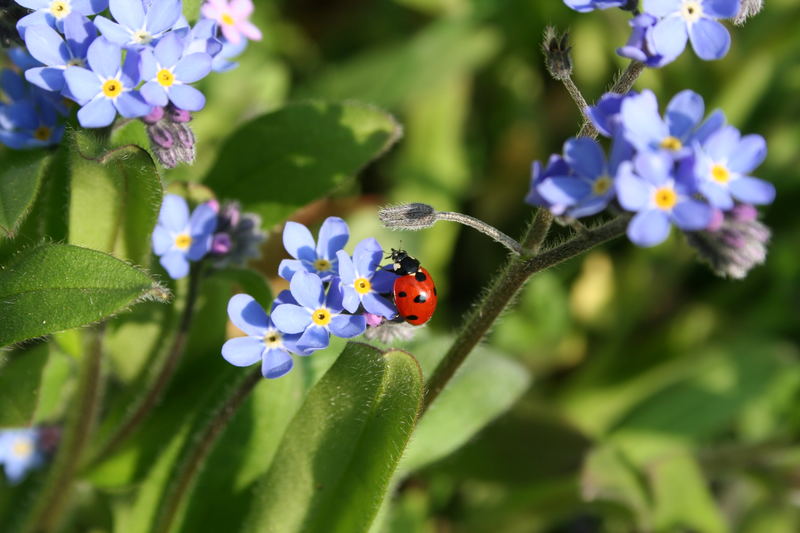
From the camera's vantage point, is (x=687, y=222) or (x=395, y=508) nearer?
(x=687, y=222)

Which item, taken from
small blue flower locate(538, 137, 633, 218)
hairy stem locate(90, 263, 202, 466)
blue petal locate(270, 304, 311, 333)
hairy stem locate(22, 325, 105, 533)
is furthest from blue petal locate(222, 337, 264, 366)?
small blue flower locate(538, 137, 633, 218)

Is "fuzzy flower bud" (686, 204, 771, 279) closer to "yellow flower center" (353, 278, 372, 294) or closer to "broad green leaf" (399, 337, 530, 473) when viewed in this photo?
"yellow flower center" (353, 278, 372, 294)

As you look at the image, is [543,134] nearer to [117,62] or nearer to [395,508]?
[395,508]

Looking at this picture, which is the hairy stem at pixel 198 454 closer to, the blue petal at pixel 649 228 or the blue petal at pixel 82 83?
the blue petal at pixel 82 83

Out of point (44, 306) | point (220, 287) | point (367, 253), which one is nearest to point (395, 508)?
point (220, 287)

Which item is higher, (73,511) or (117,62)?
(117,62)

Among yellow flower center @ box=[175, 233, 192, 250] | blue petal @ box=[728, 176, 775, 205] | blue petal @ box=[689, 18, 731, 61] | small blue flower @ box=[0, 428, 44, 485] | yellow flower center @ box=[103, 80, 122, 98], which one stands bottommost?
small blue flower @ box=[0, 428, 44, 485]

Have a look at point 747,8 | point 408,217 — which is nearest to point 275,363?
point 408,217
